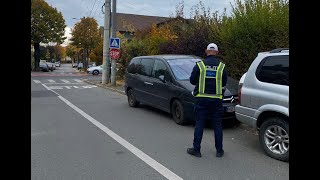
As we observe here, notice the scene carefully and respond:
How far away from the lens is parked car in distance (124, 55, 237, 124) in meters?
7.32

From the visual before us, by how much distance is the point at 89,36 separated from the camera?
50094mm

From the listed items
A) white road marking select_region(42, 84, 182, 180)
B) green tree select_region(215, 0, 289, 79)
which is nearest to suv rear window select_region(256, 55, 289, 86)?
white road marking select_region(42, 84, 182, 180)

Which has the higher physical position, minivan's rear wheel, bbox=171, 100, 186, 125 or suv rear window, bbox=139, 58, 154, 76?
suv rear window, bbox=139, 58, 154, 76

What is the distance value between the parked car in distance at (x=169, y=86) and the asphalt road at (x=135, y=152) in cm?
40

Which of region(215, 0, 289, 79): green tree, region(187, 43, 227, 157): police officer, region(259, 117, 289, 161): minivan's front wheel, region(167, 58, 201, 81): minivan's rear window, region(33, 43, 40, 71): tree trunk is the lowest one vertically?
region(259, 117, 289, 161): minivan's front wheel

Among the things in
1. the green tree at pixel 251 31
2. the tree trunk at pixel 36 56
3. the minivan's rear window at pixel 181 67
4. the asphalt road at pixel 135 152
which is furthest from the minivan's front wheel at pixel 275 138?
the tree trunk at pixel 36 56

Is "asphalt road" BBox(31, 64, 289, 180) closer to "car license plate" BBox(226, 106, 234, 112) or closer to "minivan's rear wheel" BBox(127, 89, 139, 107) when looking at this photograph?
"car license plate" BBox(226, 106, 234, 112)

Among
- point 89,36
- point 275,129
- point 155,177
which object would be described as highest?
point 89,36

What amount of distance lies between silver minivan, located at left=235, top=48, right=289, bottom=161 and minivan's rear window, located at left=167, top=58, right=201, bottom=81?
236cm

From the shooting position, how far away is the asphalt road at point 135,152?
458cm

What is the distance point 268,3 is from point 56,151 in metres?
7.63

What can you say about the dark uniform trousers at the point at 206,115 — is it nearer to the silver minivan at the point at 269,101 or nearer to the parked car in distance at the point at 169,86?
the silver minivan at the point at 269,101
